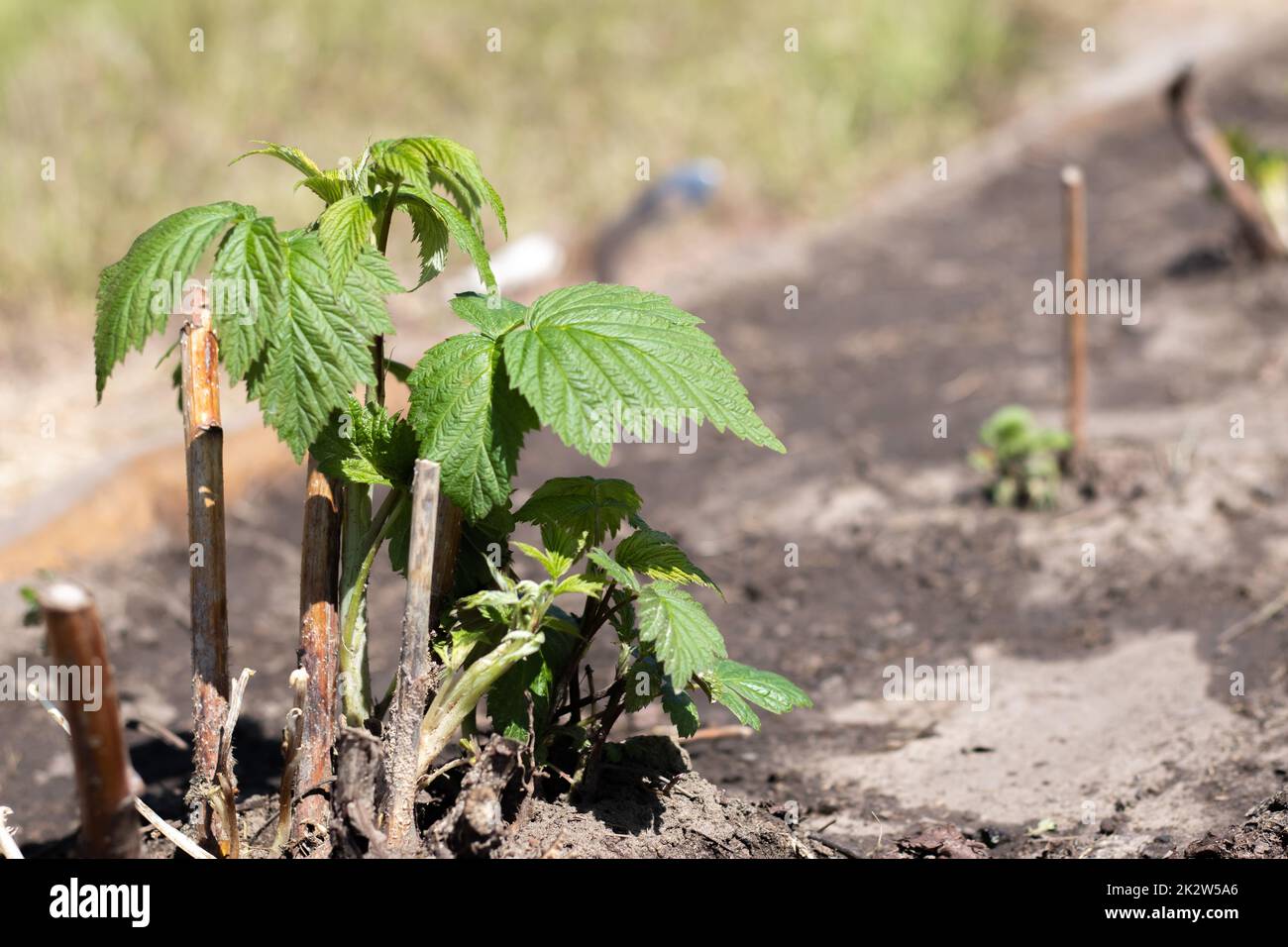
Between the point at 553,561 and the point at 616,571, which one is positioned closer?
the point at 616,571

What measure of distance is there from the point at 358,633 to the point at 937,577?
2349 mm

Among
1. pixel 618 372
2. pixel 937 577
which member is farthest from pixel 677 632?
pixel 937 577

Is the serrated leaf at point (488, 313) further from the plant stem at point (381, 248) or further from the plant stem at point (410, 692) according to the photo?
the plant stem at point (410, 692)

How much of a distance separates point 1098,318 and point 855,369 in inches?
47.1

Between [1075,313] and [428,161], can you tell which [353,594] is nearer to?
[428,161]

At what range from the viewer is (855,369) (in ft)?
19.0

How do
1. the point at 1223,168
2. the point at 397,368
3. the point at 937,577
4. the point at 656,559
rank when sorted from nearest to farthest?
the point at 656,559 → the point at 397,368 → the point at 937,577 → the point at 1223,168

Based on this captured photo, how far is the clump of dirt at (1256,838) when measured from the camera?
2.11 metres

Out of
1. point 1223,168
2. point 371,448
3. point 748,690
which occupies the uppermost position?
point 1223,168

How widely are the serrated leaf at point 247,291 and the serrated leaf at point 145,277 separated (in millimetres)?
40

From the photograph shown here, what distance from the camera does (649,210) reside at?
21.5ft

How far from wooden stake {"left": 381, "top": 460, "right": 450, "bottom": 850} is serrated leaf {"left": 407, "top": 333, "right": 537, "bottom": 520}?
0.28 ft
